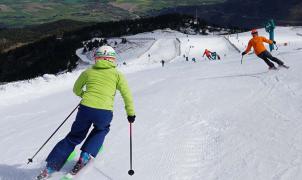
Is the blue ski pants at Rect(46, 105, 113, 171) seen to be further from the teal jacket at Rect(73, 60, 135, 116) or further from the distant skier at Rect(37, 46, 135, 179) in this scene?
the teal jacket at Rect(73, 60, 135, 116)

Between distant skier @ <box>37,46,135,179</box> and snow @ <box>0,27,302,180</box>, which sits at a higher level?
distant skier @ <box>37,46,135,179</box>

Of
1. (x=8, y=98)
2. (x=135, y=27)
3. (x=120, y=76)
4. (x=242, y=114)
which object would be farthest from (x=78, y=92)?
(x=135, y=27)

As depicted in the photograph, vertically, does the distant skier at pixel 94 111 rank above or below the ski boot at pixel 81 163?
above

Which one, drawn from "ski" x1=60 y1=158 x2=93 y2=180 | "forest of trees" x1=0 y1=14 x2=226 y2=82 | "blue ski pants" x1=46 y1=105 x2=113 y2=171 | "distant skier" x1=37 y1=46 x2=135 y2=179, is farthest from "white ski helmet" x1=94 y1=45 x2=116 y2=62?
"forest of trees" x1=0 y1=14 x2=226 y2=82

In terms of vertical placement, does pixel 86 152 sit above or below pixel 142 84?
above

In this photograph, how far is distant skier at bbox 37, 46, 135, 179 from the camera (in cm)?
689

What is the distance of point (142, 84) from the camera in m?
20.5

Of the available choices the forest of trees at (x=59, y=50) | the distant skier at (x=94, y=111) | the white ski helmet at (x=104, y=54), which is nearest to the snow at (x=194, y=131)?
the distant skier at (x=94, y=111)

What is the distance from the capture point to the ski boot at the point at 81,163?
6.94m

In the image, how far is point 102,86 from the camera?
6988 mm

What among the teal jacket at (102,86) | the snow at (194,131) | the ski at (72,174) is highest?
the teal jacket at (102,86)

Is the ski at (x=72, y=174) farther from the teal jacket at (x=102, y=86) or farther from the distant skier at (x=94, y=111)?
the teal jacket at (x=102, y=86)

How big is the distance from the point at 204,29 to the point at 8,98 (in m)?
71.3

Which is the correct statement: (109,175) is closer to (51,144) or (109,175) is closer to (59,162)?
(59,162)
